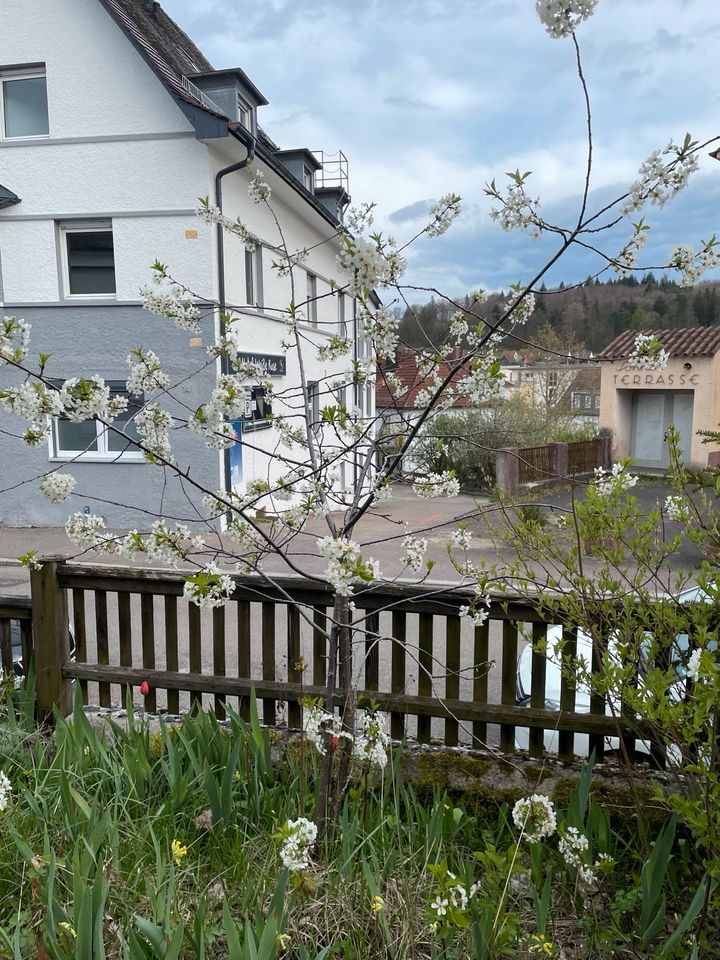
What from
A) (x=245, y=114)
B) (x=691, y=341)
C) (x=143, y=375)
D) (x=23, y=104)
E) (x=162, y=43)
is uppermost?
(x=162, y=43)

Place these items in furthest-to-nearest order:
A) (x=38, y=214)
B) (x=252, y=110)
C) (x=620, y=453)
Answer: (x=620, y=453), (x=252, y=110), (x=38, y=214)

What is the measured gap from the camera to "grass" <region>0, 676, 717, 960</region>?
2.06m

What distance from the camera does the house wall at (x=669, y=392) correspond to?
79.6ft

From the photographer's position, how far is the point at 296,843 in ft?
6.73

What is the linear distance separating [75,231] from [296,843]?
43.3ft

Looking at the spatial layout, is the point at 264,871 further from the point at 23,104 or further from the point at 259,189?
the point at 23,104

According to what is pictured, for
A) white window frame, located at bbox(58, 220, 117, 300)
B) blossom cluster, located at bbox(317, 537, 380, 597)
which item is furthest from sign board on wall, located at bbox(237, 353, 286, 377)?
blossom cluster, located at bbox(317, 537, 380, 597)

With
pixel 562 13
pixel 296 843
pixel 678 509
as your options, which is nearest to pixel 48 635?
pixel 296 843

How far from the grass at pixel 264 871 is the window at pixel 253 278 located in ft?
39.0

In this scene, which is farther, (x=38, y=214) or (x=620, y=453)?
(x=620, y=453)

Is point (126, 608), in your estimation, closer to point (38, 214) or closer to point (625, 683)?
point (625, 683)

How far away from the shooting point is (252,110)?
47.8 feet

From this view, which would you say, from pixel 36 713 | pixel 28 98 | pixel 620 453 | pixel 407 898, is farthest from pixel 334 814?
pixel 620 453

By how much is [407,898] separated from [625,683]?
2.97 feet
